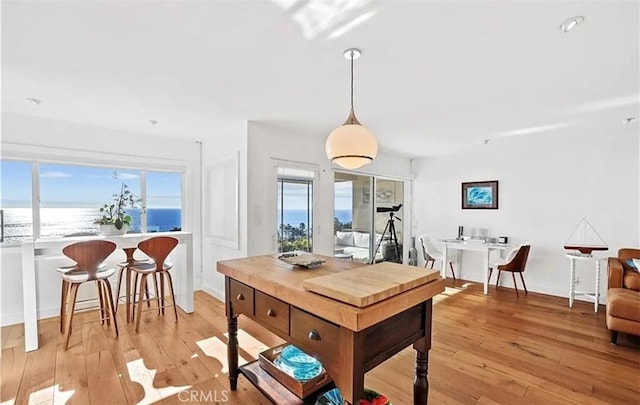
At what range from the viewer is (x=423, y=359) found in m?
1.56

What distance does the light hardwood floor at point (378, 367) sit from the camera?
204 cm

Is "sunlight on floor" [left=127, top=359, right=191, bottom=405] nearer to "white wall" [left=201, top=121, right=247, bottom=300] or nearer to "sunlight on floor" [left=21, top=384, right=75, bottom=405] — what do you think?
"sunlight on floor" [left=21, top=384, right=75, bottom=405]

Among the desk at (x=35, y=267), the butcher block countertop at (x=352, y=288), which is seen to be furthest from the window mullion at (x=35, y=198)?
the butcher block countertop at (x=352, y=288)

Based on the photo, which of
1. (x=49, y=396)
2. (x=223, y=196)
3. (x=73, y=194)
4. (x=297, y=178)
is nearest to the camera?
(x=49, y=396)

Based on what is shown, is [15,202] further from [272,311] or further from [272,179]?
[272,311]

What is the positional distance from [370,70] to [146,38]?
1551 mm

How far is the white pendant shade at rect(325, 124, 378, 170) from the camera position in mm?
1948

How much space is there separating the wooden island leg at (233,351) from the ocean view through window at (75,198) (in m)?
3.03

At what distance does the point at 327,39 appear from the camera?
1.88m

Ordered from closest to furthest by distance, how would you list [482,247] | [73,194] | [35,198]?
[35,198] < [73,194] < [482,247]

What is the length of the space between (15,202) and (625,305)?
6.50m

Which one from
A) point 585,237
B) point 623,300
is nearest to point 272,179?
point 623,300

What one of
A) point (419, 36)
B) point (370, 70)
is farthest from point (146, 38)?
point (419, 36)

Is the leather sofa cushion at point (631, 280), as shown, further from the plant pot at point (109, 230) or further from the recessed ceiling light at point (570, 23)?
the plant pot at point (109, 230)
